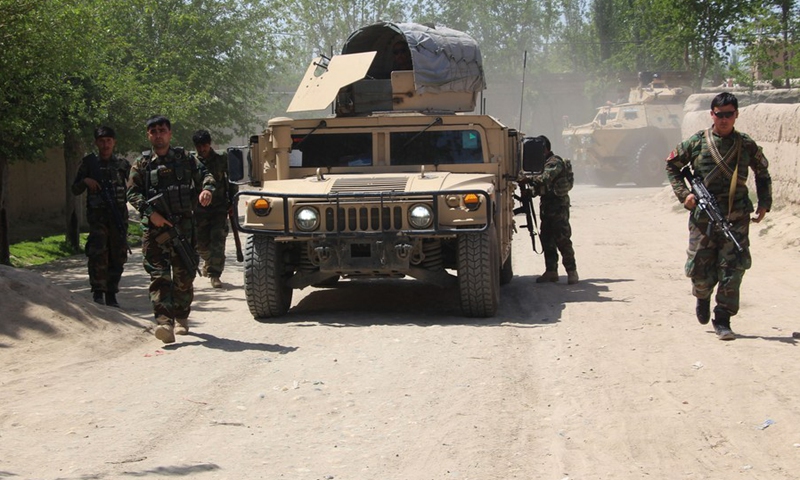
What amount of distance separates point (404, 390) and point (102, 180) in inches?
172

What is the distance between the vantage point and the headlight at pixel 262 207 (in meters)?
8.16

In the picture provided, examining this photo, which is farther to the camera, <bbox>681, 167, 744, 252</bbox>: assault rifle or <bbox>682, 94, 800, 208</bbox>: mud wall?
<bbox>682, 94, 800, 208</bbox>: mud wall

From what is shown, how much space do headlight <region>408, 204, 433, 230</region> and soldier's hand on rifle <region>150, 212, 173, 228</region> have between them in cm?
177

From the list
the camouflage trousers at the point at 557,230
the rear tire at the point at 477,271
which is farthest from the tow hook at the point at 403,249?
the camouflage trousers at the point at 557,230

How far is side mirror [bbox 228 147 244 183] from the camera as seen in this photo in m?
9.09

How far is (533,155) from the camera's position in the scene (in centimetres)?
902

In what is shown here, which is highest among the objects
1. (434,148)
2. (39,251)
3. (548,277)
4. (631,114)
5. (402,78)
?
(402,78)

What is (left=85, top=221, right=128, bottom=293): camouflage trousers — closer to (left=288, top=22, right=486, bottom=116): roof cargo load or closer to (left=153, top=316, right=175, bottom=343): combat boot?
(left=153, top=316, right=175, bottom=343): combat boot

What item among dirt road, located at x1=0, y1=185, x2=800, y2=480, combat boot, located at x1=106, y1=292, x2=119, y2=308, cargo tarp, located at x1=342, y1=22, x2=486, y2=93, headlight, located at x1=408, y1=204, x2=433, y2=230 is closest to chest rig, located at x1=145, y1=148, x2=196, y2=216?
dirt road, located at x1=0, y1=185, x2=800, y2=480

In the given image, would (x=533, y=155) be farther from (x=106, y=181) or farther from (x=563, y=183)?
(x=106, y=181)

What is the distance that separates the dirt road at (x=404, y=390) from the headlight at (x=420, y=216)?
30.2 inches

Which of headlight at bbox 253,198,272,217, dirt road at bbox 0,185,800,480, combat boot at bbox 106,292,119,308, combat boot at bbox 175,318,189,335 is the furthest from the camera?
combat boot at bbox 106,292,119,308

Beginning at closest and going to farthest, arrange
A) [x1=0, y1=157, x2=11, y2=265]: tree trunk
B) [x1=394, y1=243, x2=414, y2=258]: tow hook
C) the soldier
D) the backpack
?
[x1=394, y1=243, x2=414, y2=258]: tow hook, the backpack, the soldier, [x1=0, y1=157, x2=11, y2=265]: tree trunk

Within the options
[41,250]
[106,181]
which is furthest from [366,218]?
[41,250]
